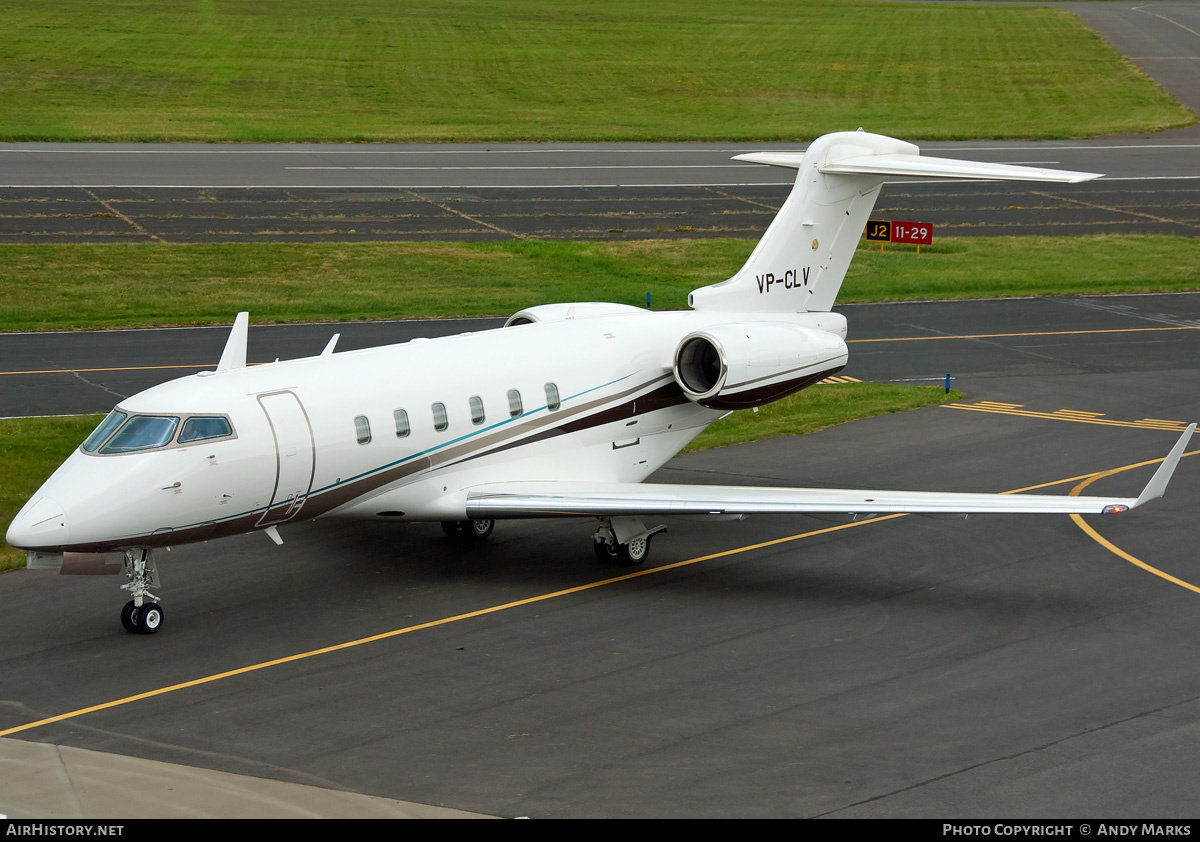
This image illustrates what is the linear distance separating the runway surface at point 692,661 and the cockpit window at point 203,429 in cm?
263

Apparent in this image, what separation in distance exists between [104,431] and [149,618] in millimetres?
2543

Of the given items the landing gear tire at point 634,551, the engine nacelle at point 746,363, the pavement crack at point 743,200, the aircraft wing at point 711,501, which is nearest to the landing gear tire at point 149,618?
the aircraft wing at point 711,501

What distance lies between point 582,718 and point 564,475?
6620 mm

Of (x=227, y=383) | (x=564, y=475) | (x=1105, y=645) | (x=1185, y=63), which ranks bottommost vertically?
(x=1105, y=645)

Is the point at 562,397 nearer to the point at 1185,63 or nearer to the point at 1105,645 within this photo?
the point at 1105,645

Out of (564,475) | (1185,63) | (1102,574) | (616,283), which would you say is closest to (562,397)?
(564,475)

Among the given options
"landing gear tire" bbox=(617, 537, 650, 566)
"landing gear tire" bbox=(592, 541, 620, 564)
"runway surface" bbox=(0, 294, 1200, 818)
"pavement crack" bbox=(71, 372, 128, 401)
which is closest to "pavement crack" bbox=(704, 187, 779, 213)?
"runway surface" bbox=(0, 294, 1200, 818)

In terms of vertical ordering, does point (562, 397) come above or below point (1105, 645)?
above

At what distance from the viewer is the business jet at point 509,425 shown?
17.8 metres

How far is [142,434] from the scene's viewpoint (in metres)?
17.9

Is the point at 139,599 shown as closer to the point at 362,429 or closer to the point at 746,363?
the point at 362,429
